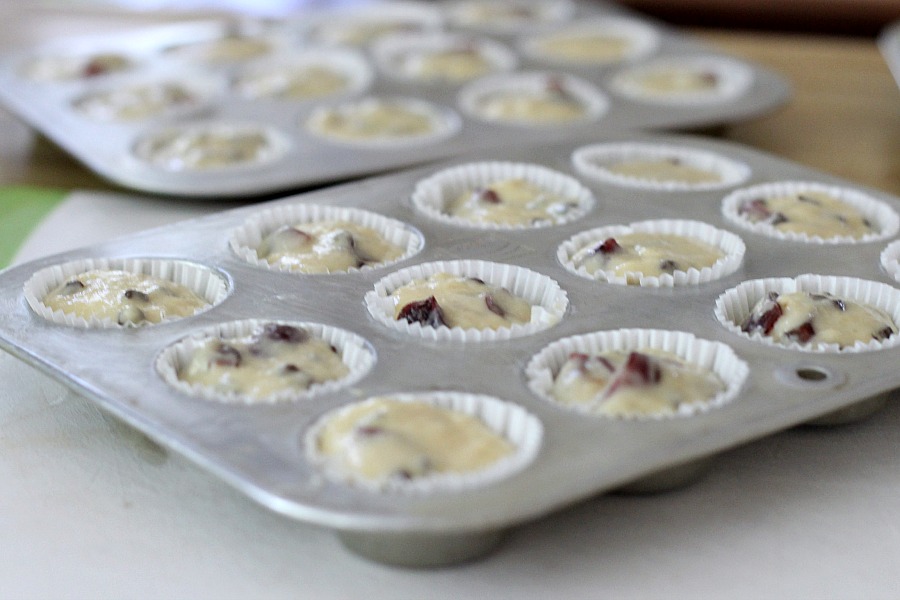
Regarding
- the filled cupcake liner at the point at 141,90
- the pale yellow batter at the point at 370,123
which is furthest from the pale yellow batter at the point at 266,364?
the filled cupcake liner at the point at 141,90

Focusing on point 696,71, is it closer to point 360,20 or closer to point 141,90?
point 360,20

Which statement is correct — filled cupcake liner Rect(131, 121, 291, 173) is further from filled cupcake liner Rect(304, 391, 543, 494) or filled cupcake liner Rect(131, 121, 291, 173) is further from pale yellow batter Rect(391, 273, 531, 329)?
filled cupcake liner Rect(304, 391, 543, 494)

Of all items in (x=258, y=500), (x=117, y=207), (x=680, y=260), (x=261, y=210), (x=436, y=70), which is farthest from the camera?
(x=436, y=70)

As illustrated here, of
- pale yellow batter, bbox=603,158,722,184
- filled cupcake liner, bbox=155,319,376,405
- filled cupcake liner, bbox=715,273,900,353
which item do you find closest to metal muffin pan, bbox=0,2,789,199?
pale yellow batter, bbox=603,158,722,184

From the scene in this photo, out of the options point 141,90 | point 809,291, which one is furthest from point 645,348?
point 141,90

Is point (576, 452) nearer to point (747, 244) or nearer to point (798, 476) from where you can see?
point (798, 476)

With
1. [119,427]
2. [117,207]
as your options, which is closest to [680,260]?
[119,427]
